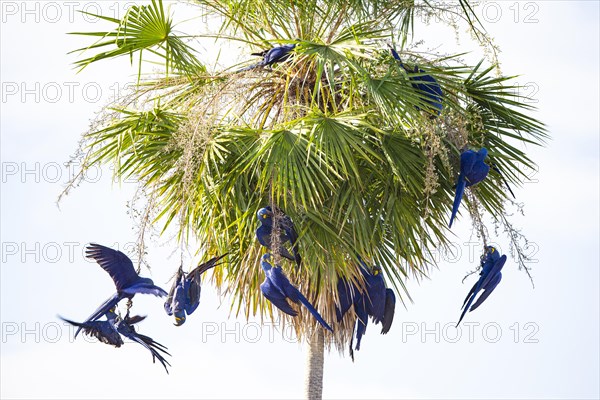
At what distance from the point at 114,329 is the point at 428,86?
2922 millimetres

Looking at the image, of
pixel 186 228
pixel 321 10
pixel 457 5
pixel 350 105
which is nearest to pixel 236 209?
pixel 186 228

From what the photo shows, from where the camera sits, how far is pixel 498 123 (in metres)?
9.38

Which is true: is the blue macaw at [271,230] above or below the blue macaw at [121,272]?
above

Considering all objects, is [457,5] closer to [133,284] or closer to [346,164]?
[346,164]

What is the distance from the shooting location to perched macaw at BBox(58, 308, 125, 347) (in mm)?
8383

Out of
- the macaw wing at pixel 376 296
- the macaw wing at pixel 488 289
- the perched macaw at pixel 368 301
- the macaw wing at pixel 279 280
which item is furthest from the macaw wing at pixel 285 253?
the macaw wing at pixel 488 289

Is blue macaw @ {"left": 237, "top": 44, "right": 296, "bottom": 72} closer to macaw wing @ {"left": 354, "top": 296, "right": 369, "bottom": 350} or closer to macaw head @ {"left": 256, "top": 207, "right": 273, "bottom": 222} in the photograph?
macaw head @ {"left": 256, "top": 207, "right": 273, "bottom": 222}

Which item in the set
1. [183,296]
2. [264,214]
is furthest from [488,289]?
[183,296]

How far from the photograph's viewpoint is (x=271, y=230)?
27.7 feet

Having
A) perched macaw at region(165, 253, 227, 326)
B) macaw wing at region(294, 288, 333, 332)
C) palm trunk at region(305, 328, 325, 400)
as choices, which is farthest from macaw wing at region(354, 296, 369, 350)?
perched macaw at region(165, 253, 227, 326)

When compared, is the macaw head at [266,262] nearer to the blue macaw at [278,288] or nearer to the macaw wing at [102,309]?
the blue macaw at [278,288]

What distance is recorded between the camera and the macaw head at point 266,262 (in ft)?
27.4

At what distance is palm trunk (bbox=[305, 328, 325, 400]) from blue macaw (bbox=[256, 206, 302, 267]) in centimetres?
97

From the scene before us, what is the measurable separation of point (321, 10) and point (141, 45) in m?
1.54
